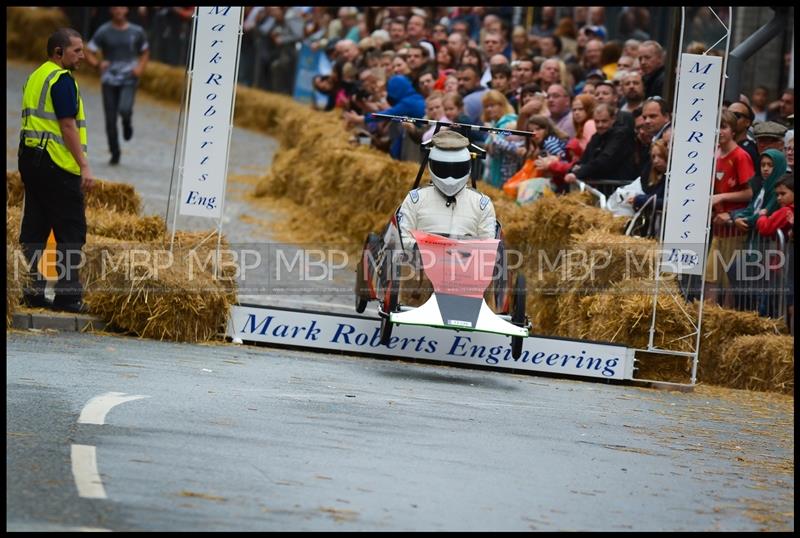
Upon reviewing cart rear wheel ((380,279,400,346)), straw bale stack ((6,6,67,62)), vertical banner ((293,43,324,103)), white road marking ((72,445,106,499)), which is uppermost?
straw bale stack ((6,6,67,62))

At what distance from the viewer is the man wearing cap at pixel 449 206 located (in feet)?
45.8

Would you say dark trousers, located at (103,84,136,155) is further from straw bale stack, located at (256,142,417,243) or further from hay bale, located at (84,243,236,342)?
hay bale, located at (84,243,236,342)

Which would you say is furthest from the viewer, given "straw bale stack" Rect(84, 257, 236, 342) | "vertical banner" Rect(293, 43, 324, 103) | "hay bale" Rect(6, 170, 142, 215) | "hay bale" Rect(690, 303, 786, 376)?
"vertical banner" Rect(293, 43, 324, 103)

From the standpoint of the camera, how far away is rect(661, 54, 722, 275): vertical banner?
534 inches

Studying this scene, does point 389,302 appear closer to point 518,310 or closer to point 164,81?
point 518,310

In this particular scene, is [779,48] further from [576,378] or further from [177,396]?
[177,396]

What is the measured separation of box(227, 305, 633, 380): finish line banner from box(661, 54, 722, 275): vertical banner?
1.03m

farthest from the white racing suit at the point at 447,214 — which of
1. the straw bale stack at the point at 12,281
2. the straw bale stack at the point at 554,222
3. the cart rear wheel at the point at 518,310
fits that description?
the straw bale stack at the point at 12,281

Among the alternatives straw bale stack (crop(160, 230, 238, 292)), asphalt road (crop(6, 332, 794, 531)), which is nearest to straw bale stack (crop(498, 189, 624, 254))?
asphalt road (crop(6, 332, 794, 531))

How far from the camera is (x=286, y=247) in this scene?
20.8m

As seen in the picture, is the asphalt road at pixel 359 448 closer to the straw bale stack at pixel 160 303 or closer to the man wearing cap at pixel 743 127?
the straw bale stack at pixel 160 303

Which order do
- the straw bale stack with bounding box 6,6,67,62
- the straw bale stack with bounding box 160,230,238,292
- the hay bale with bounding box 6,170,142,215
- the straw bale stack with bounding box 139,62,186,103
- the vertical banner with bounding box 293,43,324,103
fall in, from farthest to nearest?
1. the straw bale stack with bounding box 6,6,67,62
2. the straw bale stack with bounding box 139,62,186,103
3. the vertical banner with bounding box 293,43,324,103
4. the hay bale with bounding box 6,170,142,215
5. the straw bale stack with bounding box 160,230,238,292

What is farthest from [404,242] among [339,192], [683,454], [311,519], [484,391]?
[339,192]

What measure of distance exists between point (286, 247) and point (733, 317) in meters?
7.64
